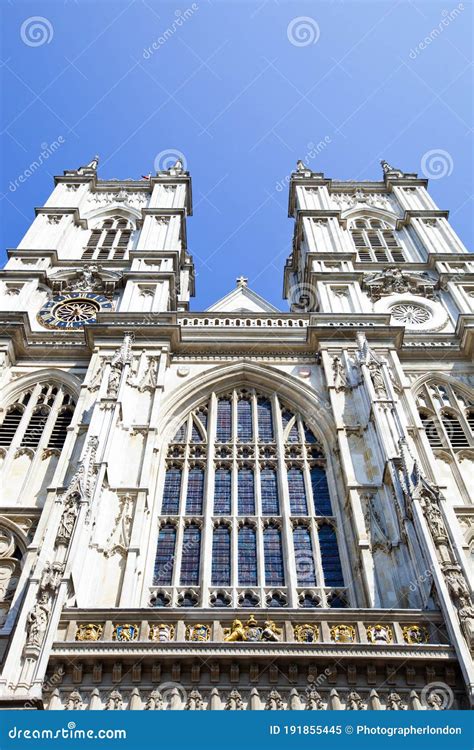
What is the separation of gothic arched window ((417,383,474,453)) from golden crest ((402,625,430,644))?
8033 mm

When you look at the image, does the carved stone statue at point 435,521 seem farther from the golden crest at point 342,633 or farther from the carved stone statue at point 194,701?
the carved stone statue at point 194,701

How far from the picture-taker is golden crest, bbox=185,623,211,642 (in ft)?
43.6

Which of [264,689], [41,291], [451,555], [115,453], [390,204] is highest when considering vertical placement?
[390,204]

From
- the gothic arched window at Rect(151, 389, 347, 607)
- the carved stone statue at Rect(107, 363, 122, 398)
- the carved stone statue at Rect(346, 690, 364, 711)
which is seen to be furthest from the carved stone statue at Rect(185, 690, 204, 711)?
the carved stone statue at Rect(107, 363, 122, 398)

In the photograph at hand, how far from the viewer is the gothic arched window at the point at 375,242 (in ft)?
106

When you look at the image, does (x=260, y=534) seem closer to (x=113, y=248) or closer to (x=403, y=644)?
(x=403, y=644)

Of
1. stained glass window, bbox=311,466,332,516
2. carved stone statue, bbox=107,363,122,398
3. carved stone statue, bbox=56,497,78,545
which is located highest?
carved stone statue, bbox=107,363,122,398

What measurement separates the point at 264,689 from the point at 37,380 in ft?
44.8

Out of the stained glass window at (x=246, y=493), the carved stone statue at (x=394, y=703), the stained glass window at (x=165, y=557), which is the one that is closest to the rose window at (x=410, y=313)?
the stained glass window at (x=246, y=493)

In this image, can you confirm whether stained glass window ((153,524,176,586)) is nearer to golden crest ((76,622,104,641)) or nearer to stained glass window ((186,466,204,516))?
stained glass window ((186,466,204,516))

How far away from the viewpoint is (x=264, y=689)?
12445 mm

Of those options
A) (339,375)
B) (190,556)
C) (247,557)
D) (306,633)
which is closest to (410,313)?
(339,375)

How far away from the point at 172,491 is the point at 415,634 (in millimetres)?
8008
